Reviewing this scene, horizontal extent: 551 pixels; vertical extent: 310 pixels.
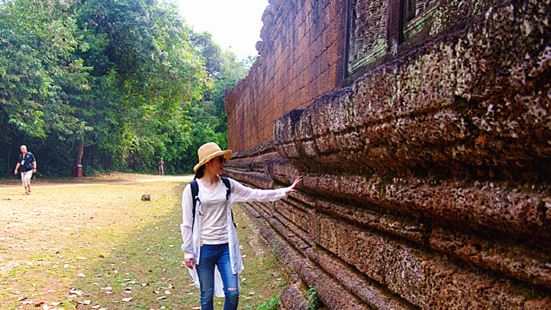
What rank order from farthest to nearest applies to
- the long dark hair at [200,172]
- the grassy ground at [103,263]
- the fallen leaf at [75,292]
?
the fallen leaf at [75,292] < the grassy ground at [103,263] < the long dark hair at [200,172]

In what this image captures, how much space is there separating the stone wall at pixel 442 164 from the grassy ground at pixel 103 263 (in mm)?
1969

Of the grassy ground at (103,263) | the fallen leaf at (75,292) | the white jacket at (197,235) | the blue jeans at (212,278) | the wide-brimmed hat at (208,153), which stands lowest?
the fallen leaf at (75,292)

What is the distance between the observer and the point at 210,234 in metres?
3.06

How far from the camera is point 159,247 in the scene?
626 centimetres

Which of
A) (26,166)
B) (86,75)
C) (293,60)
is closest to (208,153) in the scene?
(293,60)

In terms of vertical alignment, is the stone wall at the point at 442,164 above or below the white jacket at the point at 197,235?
above

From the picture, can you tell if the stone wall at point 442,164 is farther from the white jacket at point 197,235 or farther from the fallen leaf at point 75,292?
the fallen leaf at point 75,292

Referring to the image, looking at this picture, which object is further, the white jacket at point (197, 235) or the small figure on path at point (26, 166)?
the small figure on path at point (26, 166)

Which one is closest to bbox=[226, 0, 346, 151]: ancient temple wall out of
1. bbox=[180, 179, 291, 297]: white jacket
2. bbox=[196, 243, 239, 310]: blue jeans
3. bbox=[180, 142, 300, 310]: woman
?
bbox=[180, 142, 300, 310]: woman

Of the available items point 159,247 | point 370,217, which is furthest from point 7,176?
point 370,217

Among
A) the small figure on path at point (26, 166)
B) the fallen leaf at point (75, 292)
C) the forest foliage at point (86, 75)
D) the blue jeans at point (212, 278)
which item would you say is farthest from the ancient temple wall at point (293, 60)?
the forest foliage at point (86, 75)

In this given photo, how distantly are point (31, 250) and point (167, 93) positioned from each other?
1699cm

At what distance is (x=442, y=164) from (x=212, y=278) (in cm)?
218

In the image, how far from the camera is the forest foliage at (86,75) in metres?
16.4
